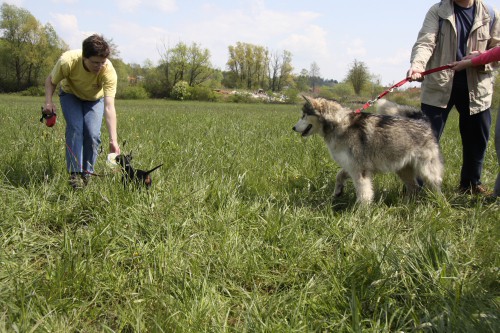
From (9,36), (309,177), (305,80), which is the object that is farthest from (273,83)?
(309,177)

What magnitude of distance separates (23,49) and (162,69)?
886 inches

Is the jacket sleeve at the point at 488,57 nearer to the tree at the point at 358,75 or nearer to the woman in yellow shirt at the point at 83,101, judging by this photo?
the woman in yellow shirt at the point at 83,101

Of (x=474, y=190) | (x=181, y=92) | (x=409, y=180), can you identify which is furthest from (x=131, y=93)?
(x=474, y=190)

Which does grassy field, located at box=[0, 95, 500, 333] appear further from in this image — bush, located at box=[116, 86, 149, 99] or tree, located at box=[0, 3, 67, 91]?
tree, located at box=[0, 3, 67, 91]

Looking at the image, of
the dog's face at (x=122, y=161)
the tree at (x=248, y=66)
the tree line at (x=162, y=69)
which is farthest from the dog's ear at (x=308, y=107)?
the tree at (x=248, y=66)

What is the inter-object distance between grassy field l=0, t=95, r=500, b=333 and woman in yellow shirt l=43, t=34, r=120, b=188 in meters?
0.43

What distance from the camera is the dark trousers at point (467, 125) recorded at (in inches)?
168

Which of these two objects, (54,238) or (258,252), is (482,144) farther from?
(54,238)

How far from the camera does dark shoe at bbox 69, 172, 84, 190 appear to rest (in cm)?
378

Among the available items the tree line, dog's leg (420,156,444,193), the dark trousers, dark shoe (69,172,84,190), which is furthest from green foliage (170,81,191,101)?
dog's leg (420,156,444,193)

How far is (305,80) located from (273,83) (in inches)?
386

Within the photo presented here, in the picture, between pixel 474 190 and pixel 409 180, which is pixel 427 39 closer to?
pixel 409 180

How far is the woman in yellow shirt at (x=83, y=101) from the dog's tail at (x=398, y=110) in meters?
3.38

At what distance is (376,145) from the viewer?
402 centimetres
